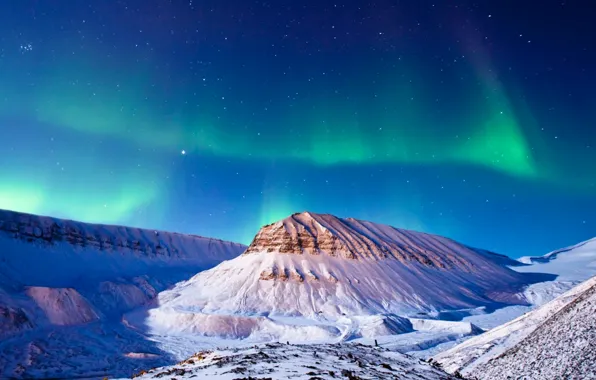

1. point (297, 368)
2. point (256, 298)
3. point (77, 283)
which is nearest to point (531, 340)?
point (297, 368)

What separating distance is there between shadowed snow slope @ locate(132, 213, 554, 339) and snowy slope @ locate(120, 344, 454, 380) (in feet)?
122

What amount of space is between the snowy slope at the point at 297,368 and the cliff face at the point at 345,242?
63.6m

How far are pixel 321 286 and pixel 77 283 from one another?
157 ft

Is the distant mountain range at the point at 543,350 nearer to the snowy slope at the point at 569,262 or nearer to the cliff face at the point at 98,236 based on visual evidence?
the cliff face at the point at 98,236

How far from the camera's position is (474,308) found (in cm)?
7212

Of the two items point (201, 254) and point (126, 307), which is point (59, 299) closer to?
point (126, 307)

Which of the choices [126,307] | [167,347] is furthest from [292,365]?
[126,307]

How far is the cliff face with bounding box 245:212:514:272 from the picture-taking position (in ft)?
262

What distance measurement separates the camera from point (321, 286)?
6988cm

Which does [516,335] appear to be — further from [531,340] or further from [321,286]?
[321,286]

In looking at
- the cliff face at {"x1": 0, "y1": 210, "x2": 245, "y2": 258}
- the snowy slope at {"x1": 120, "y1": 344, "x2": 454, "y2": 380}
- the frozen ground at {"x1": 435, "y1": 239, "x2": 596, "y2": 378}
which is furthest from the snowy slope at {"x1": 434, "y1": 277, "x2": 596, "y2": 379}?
the cliff face at {"x1": 0, "y1": 210, "x2": 245, "y2": 258}

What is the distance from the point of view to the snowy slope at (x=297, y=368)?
409 inches

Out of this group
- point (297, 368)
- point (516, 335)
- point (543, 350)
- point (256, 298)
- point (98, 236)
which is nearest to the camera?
point (297, 368)

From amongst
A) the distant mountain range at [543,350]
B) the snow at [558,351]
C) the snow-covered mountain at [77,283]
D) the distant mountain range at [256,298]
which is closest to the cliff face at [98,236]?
the snow-covered mountain at [77,283]
